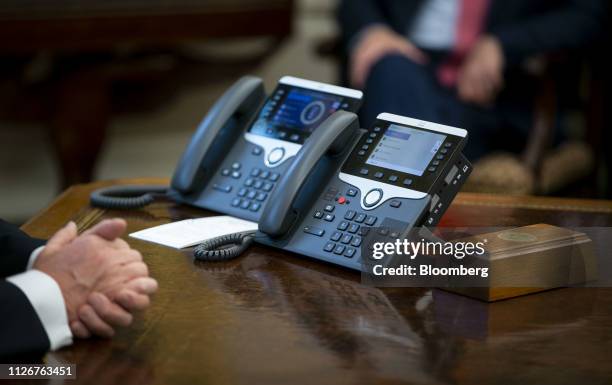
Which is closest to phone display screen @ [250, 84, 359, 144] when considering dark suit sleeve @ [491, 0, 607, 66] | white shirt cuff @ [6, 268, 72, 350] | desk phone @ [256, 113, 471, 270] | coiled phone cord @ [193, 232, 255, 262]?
desk phone @ [256, 113, 471, 270]

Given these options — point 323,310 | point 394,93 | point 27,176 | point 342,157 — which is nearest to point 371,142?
point 342,157

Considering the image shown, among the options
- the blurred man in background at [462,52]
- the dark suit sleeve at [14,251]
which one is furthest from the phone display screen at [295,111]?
the blurred man in background at [462,52]

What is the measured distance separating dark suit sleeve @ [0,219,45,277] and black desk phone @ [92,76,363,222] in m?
0.41

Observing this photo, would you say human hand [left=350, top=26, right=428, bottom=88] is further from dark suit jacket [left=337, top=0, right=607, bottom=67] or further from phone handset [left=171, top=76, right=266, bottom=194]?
phone handset [left=171, top=76, right=266, bottom=194]

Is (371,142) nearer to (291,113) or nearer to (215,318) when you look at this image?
(291,113)

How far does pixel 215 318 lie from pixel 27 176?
340 cm

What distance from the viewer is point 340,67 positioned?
3.77 metres

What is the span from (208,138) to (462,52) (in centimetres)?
185

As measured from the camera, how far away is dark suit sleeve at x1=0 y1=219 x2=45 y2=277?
139cm

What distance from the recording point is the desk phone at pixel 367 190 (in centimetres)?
148

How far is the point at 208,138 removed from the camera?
1.83 m

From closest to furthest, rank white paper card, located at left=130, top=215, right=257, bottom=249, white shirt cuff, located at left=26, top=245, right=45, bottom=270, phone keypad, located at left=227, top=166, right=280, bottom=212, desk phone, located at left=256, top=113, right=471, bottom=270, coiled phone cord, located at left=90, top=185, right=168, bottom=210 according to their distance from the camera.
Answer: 1. white shirt cuff, located at left=26, top=245, right=45, bottom=270
2. desk phone, located at left=256, top=113, right=471, bottom=270
3. white paper card, located at left=130, top=215, right=257, bottom=249
4. phone keypad, located at left=227, top=166, right=280, bottom=212
5. coiled phone cord, located at left=90, top=185, right=168, bottom=210

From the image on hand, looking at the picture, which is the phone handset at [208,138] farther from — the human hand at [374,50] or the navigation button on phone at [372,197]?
the human hand at [374,50]

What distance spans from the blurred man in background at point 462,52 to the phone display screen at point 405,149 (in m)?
1.61
